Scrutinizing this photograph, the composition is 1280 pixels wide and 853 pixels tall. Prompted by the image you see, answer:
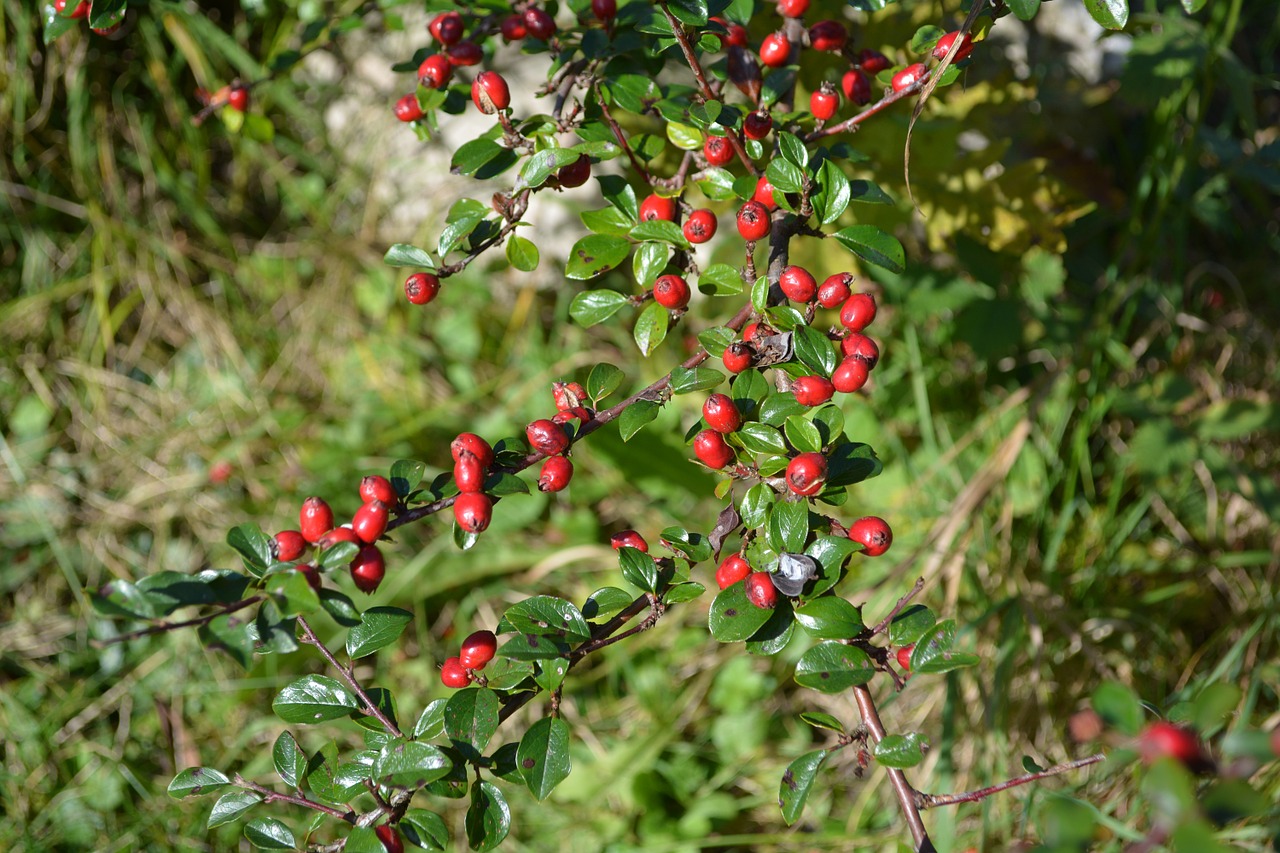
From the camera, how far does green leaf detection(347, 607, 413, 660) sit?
87 centimetres

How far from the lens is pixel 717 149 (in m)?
1.04

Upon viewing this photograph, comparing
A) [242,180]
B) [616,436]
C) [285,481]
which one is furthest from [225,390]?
[616,436]

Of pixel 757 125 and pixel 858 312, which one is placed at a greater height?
pixel 757 125

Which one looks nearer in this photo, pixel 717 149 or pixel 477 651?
pixel 477 651

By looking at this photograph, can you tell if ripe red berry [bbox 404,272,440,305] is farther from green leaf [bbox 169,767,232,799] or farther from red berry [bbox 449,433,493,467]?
green leaf [bbox 169,767,232,799]

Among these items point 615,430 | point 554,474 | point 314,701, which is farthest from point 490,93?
point 615,430

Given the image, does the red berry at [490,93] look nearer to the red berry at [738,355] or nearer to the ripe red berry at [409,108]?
the ripe red berry at [409,108]

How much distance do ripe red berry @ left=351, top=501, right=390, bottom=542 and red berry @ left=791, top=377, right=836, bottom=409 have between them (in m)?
0.43

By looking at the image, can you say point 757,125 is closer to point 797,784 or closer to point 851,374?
point 851,374

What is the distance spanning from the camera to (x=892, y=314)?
2314 millimetres

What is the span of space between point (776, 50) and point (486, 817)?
93 cm

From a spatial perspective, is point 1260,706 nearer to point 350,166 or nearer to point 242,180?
point 350,166

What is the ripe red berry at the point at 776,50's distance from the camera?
112 centimetres

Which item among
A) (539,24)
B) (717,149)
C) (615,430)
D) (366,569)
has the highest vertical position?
(539,24)
